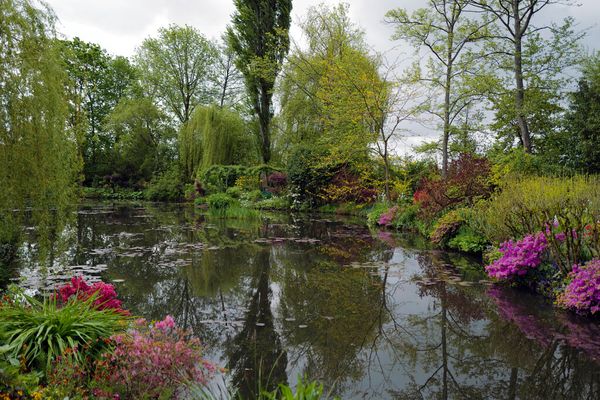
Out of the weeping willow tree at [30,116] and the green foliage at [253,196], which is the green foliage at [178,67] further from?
the weeping willow tree at [30,116]

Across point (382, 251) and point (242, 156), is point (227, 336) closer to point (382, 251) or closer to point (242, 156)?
point (382, 251)

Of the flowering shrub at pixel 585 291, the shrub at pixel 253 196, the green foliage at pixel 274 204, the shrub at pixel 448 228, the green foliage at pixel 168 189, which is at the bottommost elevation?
the flowering shrub at pixel 585 291

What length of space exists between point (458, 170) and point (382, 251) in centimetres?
431

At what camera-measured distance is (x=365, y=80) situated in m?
16.3

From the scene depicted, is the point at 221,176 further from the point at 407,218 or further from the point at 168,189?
the point at 407,218

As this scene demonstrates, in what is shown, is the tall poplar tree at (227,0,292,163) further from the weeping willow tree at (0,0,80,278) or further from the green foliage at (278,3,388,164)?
the weeping willow tree at (0,0,80,278)

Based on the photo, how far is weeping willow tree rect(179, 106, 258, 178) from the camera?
29203mm

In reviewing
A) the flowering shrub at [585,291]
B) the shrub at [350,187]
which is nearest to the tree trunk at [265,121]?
the shrub at [350,187]

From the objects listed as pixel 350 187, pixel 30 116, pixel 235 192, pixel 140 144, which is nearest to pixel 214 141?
pixel 235 192

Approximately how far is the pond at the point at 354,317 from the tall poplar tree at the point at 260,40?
17.7m

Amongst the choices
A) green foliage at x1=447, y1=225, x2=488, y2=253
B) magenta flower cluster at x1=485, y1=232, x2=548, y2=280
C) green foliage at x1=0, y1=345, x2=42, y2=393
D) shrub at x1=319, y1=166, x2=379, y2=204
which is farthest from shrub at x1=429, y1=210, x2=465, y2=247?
green foliage at x1=0, y1=345, x2=42, y2=393

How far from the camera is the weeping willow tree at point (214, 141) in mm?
29203

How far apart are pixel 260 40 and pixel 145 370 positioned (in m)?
26.1

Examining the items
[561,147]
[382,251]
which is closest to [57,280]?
[382,251]
